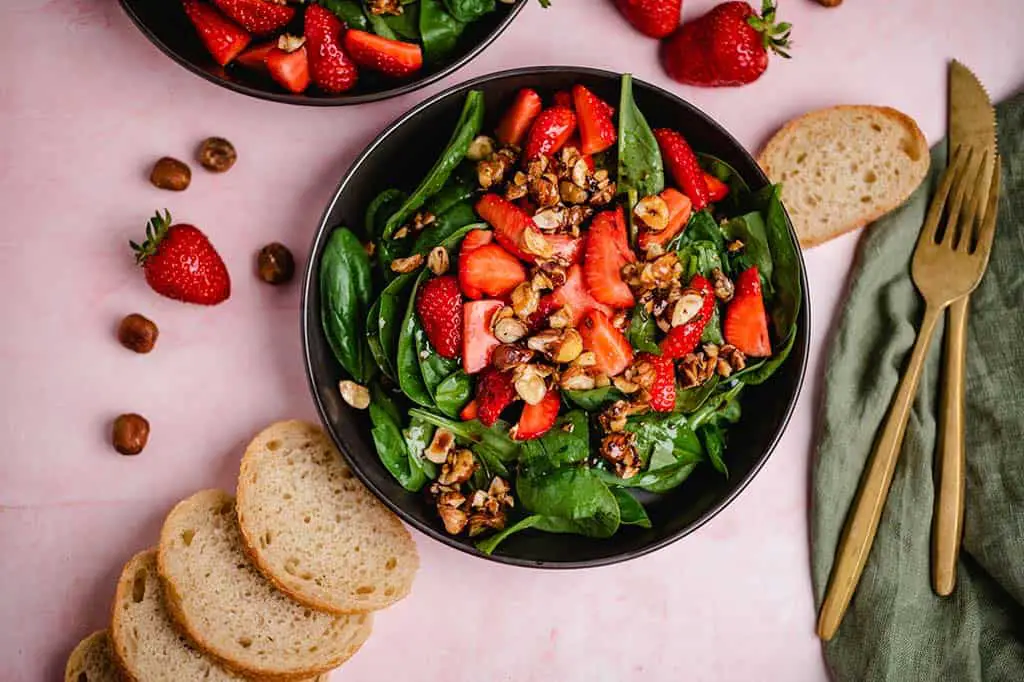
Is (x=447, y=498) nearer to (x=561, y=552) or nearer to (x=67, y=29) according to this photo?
(x=561, y=552)

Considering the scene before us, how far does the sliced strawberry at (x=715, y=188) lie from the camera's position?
5.79ft

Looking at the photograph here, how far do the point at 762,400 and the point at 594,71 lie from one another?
28.1 inches

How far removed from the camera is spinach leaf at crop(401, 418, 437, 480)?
1.73 metres

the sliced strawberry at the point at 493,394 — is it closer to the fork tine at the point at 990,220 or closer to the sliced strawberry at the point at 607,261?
the sliced strawberry at the point at 607,261

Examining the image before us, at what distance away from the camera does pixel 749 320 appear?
172 cm

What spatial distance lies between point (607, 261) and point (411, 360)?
40cm

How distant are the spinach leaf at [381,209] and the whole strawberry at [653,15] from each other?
627mm

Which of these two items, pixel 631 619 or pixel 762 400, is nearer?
pixel 762 400

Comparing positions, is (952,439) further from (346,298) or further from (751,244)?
(346,298)

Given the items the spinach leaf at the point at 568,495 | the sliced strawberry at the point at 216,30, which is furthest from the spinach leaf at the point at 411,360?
the sliced strawberry at the point at 216,30

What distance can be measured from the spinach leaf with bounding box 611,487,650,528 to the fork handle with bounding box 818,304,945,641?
0.51 meters

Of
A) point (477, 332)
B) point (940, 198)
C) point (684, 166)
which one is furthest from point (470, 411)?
point (940, 198)

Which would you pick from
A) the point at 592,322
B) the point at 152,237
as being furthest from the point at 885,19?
the point at 152,237

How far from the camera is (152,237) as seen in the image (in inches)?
71.4
